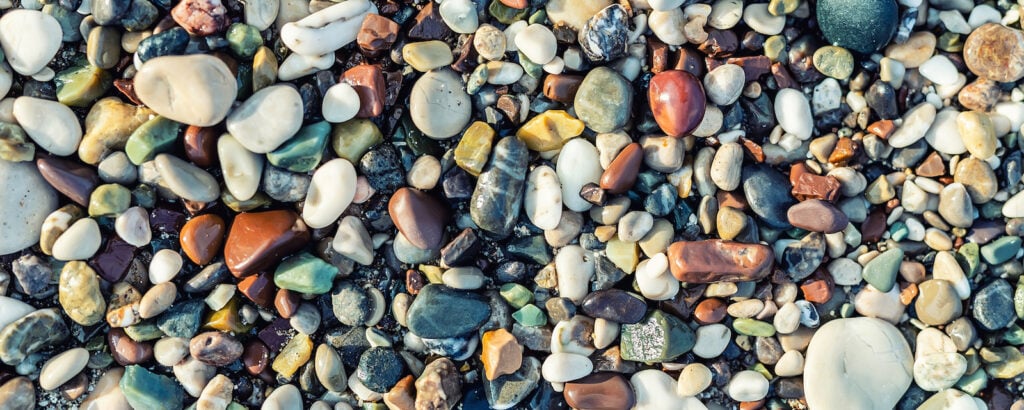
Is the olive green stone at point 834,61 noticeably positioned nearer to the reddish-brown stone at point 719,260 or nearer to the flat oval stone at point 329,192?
the reddish-brown stone at point 719,260

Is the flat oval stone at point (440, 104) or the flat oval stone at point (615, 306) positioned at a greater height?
the flat oval stone at point (440, 104)

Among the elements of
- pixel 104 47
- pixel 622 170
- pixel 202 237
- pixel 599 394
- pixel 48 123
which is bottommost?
pixel 599 394

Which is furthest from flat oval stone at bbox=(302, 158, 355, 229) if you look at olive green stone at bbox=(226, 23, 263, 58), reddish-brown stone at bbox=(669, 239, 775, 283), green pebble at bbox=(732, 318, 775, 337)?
green pebble at bbox=(732, 318, 775, 337)

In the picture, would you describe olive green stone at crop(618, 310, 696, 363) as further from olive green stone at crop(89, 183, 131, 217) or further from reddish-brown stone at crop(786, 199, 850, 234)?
olive green stone at crop(89, 183, 131, 217)

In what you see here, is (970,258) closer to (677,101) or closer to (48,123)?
(677,101)

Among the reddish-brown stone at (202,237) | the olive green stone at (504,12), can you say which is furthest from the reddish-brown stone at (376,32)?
the reddish-brown stone at (202,237)

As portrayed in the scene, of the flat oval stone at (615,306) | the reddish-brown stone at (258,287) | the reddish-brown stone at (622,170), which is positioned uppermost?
the reddish-brown stone at (622,170)

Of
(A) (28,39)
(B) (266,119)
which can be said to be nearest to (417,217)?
(B) (266,119)
